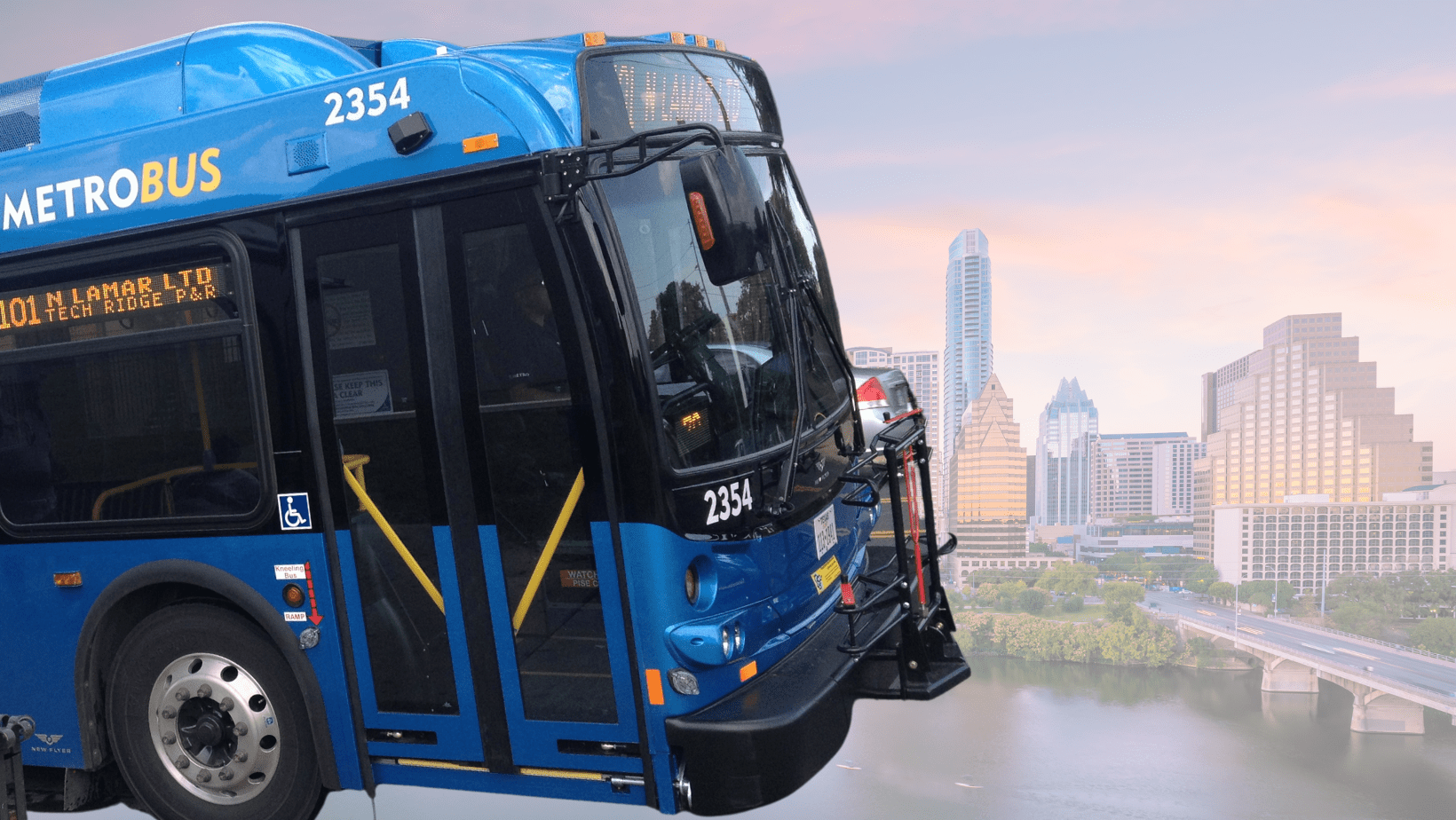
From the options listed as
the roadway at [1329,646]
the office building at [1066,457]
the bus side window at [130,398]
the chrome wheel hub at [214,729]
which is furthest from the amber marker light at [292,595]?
the office building at [1066,457]

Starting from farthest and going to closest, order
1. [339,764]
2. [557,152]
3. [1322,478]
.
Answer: [1322,478]
[339,764]
[557,152]

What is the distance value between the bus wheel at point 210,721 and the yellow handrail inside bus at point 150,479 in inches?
23.2

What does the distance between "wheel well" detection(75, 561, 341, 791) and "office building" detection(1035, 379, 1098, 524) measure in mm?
150583

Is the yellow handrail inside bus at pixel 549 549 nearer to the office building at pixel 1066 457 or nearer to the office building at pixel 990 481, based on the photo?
the office building at pixel 990 481

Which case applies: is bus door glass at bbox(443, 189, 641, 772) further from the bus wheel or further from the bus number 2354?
the bus wheel

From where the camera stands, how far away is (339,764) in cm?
418

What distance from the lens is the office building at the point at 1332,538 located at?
391 feet

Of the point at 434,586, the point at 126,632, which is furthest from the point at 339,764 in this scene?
the point at 126,632

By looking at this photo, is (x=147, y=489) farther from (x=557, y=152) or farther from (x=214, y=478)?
(x=557, y=152)

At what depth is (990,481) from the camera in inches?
4444

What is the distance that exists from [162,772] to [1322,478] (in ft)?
487

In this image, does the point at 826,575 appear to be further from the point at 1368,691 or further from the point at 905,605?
the point at 1368,691

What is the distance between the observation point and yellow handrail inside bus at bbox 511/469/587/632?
12.0 feet

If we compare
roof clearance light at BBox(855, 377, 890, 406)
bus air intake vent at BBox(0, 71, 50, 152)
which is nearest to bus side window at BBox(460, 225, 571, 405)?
bus air intake vent at BBox(0, 71, 50, 152)
